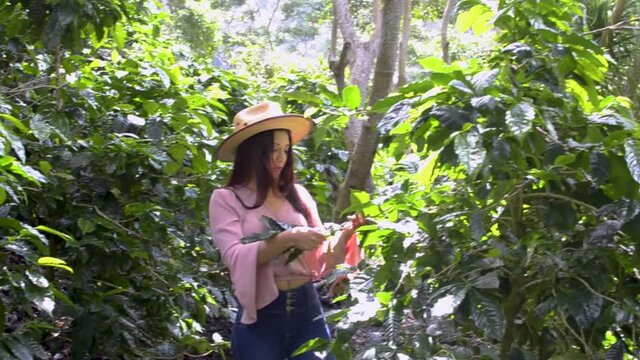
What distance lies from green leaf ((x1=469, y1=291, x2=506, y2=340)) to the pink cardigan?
2.20 ft

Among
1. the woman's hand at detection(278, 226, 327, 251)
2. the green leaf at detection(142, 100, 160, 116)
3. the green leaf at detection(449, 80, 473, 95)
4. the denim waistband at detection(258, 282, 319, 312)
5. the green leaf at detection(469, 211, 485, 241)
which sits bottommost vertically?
the denim waistband at detection(258, 282, 319, 312)

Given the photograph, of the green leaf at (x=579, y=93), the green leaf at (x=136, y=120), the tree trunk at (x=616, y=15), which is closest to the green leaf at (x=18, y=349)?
the green leaf at (x=136, y=120)

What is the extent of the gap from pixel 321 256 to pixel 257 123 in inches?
17.8

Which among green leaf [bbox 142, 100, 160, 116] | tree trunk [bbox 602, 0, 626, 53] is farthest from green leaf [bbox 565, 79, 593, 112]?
tree trunk [bbox 602, 0, 626, 53]

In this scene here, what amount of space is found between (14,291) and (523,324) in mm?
1343

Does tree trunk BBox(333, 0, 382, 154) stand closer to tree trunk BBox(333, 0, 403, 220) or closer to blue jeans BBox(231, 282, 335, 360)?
tree trunk BBox(333, 0, 403, 220)

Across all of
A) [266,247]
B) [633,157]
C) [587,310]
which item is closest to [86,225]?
[266,247]

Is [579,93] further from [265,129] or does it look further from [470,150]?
[265,129]

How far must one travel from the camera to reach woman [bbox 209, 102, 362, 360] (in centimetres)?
221

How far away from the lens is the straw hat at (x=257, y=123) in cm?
234

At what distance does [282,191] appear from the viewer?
93.6 inches

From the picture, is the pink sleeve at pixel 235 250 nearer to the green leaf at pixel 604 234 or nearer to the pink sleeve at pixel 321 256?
the pink sleeve at pixel 321 256

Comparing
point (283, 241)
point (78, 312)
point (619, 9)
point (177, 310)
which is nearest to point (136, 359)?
point (177, 310)

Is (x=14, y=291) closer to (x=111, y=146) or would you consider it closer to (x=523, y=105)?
(x=111, y=146)
